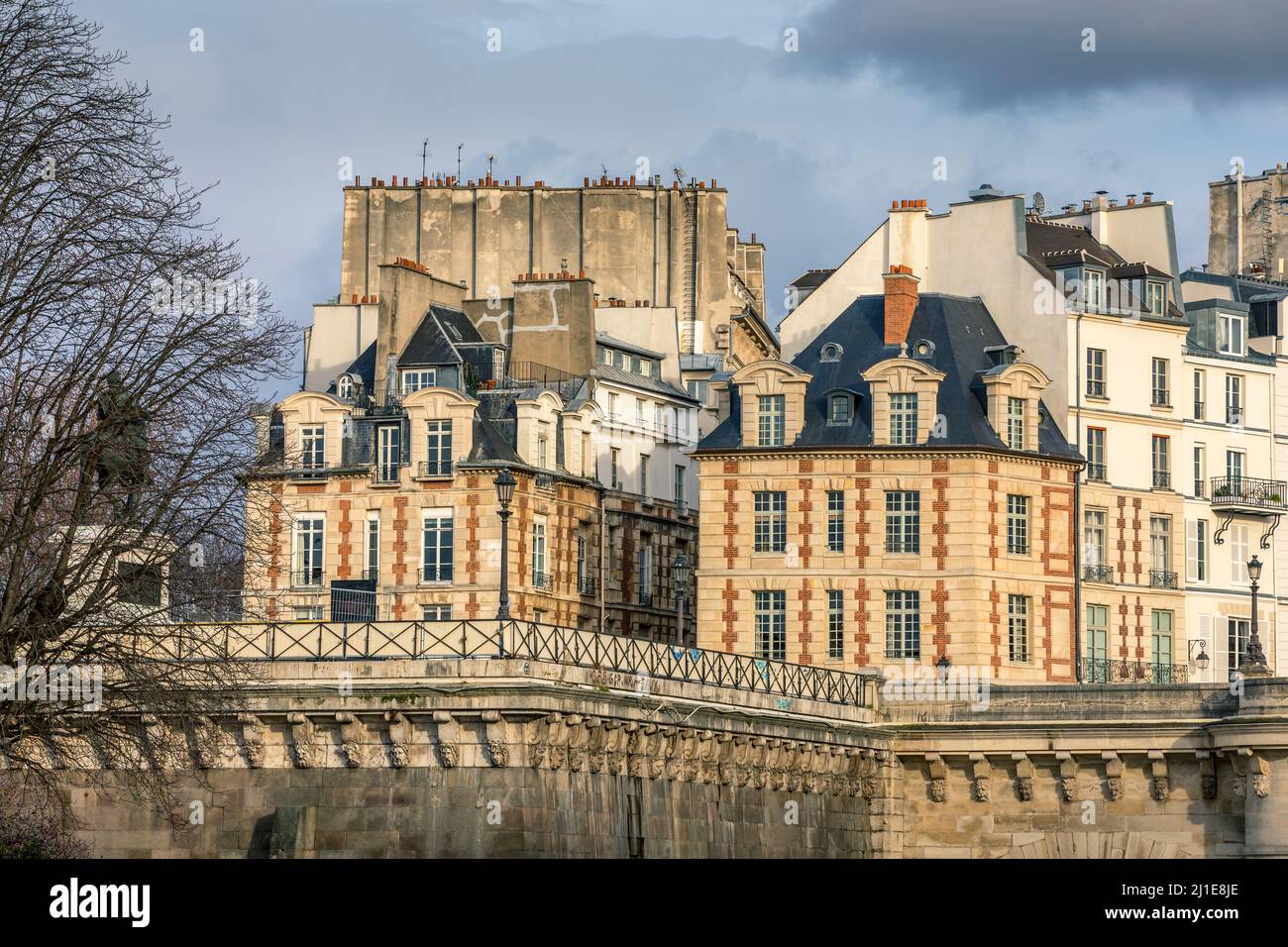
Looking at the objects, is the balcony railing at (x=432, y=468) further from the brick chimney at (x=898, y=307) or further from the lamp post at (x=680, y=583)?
the brick chimney at (x=898, y=307)

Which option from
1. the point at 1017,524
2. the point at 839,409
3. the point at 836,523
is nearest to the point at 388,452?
the point at 839,409

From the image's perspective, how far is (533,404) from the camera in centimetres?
7850

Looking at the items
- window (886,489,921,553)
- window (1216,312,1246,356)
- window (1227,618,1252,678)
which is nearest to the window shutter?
window (1227,618,1252,678)

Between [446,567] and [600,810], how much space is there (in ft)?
86.0

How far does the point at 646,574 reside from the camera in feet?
275

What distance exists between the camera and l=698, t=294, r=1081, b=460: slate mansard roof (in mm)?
73938

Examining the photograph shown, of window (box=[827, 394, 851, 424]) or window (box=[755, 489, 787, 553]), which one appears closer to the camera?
window (box=[755, 489, 787, 553])

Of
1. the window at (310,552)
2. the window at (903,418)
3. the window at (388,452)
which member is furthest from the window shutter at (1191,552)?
the window at (310,552)

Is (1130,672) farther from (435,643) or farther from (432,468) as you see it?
(435,643)

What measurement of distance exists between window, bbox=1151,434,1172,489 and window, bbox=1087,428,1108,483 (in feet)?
6.67

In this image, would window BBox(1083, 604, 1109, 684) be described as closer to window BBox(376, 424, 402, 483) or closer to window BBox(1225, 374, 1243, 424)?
window BBox(1225, 374, 1243, 424)
